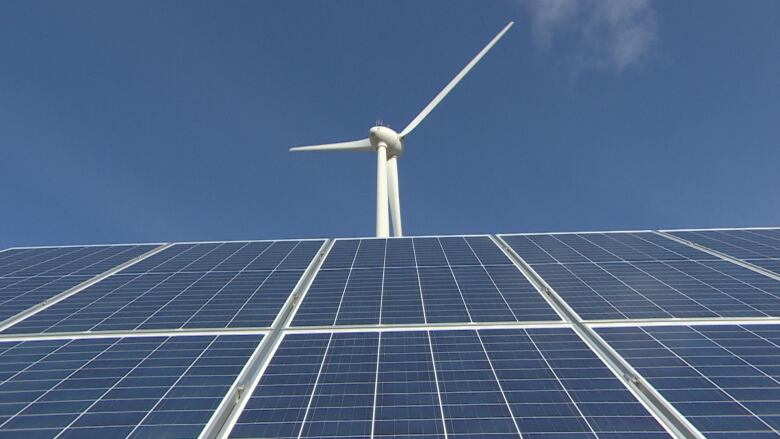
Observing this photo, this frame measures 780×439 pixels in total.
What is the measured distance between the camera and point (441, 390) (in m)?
8.32

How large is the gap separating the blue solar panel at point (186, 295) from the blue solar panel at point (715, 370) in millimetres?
9985

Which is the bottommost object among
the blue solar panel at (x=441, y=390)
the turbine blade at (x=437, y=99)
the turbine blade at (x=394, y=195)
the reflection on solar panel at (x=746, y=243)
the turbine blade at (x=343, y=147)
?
the blue solar panel at (x=441, y=390)

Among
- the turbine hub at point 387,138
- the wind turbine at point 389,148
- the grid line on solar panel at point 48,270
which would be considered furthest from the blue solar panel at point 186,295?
the turbine hub at point 387,138

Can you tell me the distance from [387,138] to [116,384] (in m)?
30.0

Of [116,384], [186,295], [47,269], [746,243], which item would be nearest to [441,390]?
[116,384]

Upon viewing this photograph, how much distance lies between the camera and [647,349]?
986cm

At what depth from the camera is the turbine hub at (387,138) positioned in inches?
1417

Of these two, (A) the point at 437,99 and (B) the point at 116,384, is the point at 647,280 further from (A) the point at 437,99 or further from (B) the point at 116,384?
(A) the point at 437,99

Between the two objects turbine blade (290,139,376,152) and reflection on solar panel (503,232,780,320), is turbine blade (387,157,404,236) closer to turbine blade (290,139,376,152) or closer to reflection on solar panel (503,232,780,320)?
turbine blade (290,139,376,152)

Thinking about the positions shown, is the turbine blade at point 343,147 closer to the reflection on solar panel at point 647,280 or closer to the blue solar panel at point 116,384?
the reflection on solar panel at point 647,280

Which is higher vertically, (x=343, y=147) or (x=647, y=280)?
(x=343, y=147)

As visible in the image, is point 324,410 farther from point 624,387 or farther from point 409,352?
point 624,387

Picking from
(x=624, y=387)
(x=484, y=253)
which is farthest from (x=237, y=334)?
(x=484, y=253)

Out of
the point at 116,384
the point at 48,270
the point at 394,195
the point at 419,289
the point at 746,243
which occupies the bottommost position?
the point at 116,384
